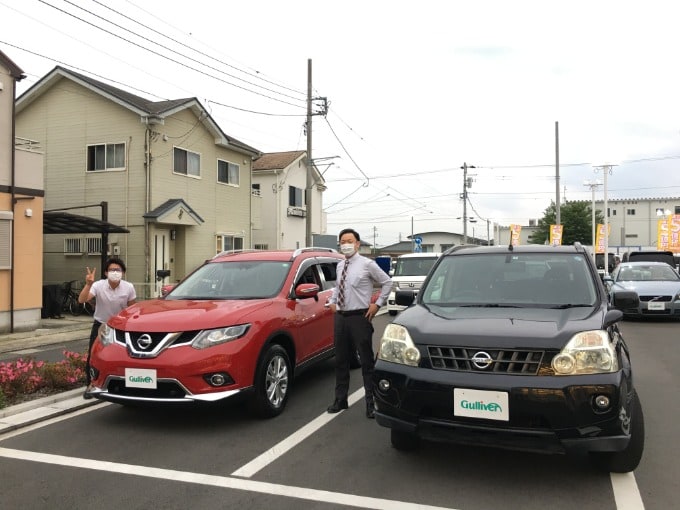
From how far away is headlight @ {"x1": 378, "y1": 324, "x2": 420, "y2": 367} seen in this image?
3533mm

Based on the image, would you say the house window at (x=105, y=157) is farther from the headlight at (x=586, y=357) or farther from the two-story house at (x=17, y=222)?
the headlight at (x=586, y=357)

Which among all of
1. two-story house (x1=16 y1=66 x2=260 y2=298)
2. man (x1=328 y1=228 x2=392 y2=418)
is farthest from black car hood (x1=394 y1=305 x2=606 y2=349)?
two-story house (x1=16 y1=66 x2=260 y2=298)

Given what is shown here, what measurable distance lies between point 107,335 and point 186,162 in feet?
47.9

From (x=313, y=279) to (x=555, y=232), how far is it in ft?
92.5

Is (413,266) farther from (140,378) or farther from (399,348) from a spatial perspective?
(399,348)

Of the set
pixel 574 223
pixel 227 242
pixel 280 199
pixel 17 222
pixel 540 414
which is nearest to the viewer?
pixel 540 414

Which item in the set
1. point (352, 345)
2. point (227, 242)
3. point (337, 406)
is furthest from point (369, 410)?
point (227, 242)

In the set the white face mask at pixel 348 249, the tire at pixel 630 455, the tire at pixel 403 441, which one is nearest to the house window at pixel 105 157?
the white face mask at pixel 348 249

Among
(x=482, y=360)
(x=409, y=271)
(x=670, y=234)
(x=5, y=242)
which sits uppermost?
(x=670, y=234)

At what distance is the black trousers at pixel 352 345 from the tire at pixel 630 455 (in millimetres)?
2070

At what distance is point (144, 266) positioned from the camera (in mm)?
16688

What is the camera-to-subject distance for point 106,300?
18.7 ft

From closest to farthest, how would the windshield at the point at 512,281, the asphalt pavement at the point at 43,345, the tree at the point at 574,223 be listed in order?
1. the windshield at the point at 512,281
2. the asphalt pavement at the point at 43,345
3. the tree at the point at 574,223

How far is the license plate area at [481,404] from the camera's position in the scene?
10.3 ft
